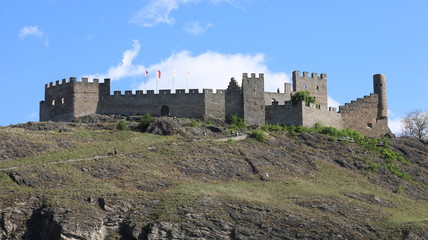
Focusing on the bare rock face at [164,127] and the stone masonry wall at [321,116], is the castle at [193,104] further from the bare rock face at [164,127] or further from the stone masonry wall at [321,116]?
the bare rock face at [164,127]

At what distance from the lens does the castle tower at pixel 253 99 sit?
269 ft

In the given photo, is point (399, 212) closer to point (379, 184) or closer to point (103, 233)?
point (379, 184)

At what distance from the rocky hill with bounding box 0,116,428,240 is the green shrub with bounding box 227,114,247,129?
2.52ft

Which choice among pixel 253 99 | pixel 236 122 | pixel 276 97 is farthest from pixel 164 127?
pixel 276 97

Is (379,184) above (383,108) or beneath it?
beneath

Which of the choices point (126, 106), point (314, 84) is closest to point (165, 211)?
point (126, 106)

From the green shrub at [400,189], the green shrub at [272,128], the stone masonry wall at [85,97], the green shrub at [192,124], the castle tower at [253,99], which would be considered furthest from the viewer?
the stone masonry wall at [85,97]

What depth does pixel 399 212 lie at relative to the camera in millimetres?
63906

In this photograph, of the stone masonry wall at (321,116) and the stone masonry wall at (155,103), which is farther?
the stone masonry wall at (155,103)

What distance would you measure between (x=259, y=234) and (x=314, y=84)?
114ft

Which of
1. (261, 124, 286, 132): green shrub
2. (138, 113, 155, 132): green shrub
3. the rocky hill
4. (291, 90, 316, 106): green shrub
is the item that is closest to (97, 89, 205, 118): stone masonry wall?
the rocky hill

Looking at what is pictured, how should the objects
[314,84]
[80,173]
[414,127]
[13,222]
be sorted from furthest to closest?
[414,127] < [314,84] < [80,173] < [13,222]

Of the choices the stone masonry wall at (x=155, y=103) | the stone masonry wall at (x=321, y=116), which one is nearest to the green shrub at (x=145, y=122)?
the stone masonry wall at (x=155, y=103)

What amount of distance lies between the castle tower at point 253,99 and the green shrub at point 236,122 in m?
0.70
